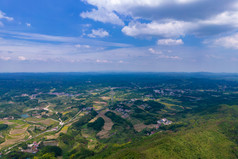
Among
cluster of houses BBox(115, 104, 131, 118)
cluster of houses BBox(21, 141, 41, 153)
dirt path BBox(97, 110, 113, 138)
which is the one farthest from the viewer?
cluster of houses BBox(115, 104, 131, 118)

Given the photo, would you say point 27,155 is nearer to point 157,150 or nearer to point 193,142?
point 157,150

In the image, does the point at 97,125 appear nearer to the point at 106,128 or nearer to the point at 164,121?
the point at 106,128

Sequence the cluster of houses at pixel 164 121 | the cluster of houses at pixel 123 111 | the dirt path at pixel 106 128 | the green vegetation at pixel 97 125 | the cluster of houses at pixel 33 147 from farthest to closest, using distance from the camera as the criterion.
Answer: the cluster of houses at pixel 123 111
the cluster of houses at pixel 164 121
the green vegetation at pixel 97 125
the dirt path at pixel 106 128
the cluster of houses at pixel 33 147

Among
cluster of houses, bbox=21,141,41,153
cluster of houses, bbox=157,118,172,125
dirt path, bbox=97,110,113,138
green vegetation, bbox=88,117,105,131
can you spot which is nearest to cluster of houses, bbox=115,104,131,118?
dirt path, bbox=97,110,113,138

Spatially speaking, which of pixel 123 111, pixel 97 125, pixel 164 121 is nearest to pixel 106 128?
pixel 97 125

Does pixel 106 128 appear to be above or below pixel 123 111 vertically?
below

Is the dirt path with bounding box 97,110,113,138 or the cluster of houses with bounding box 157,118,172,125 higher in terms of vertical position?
the cluster of houses with bounding box 157,118,172,125

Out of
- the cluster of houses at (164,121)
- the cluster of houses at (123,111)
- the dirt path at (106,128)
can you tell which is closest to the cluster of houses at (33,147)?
the dirt path at (106,128)

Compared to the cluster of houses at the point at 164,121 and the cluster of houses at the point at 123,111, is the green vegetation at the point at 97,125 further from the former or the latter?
the cluster of houses at the point at 164,121

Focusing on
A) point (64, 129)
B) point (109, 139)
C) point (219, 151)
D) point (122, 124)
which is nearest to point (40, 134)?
point (64, 129)

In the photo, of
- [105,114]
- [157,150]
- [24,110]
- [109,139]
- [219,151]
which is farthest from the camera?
[24,110]

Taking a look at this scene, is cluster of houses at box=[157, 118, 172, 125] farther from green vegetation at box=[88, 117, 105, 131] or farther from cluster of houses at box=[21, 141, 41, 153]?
cluster of houses at box=[21, 141, 41, 153]
